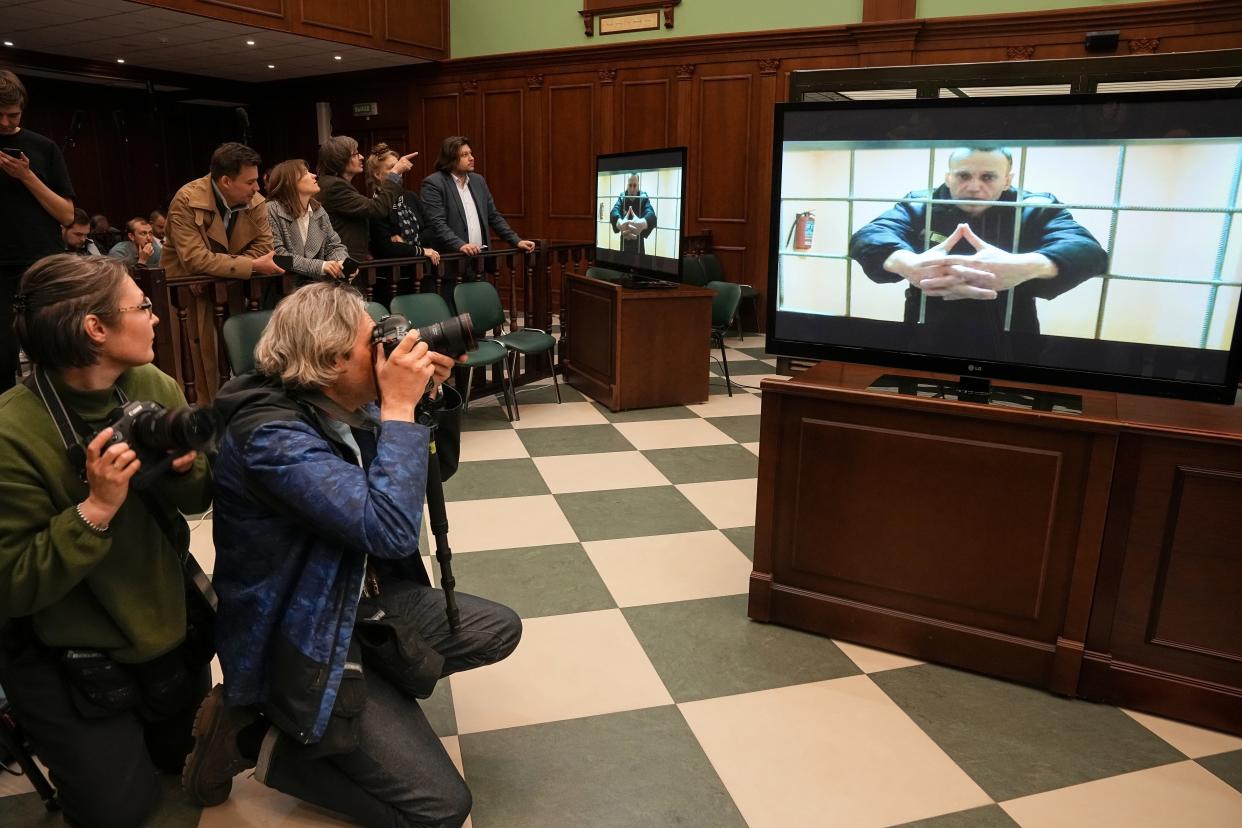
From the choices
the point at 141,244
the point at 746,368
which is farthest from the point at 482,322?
the point at 141,244

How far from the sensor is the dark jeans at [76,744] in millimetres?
1553

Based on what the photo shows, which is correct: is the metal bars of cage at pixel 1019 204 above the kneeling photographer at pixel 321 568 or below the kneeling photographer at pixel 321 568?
above

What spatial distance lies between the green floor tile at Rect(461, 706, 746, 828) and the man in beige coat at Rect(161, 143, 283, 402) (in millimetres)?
2371

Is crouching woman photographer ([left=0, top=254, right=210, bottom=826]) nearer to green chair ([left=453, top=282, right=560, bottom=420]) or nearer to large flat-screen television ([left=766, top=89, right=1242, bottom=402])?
large flat-screen television ([left=766, top=89, right=1242, bottom=402])

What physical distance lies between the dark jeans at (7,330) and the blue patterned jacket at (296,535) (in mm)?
2390

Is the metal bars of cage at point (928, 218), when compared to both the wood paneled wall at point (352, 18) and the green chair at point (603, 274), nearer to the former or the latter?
the green chair at point (603, 274)

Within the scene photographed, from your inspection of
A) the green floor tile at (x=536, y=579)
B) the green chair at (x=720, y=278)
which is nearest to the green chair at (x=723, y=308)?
the green chair at (x=720, y=278)

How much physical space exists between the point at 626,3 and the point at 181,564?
7530mm

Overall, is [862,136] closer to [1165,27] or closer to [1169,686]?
[1169,686]

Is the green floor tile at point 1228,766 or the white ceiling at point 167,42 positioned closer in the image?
the green floor tile at point 1228,766

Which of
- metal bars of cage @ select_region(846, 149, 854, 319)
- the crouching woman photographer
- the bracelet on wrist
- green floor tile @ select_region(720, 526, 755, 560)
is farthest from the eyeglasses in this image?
green floor tile @ select_region(720, 526, 755, 560)

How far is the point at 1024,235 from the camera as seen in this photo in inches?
83.3

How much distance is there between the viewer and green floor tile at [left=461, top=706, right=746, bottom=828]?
173cm

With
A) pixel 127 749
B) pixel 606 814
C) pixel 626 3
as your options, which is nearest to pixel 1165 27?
pixel 626 3
